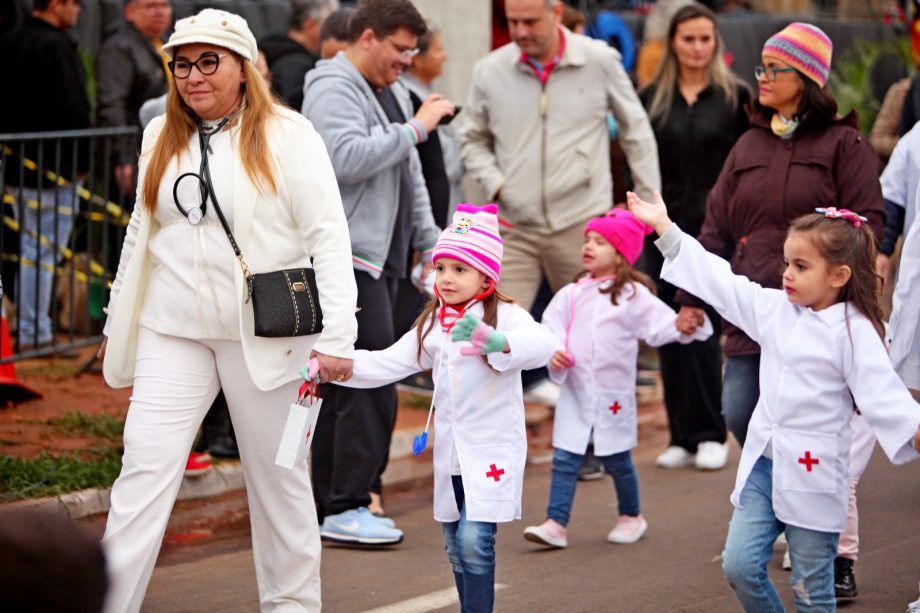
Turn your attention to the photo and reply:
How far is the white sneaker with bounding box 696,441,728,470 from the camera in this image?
26.7ft

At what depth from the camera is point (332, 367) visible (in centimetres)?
491

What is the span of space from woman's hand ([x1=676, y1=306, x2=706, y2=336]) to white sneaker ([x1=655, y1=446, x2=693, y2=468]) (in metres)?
2.07

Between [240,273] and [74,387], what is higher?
[240,273]

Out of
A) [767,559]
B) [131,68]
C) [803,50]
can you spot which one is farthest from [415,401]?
[767,559]

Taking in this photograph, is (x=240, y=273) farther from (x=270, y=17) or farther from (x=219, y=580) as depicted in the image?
(x=270, y=17)

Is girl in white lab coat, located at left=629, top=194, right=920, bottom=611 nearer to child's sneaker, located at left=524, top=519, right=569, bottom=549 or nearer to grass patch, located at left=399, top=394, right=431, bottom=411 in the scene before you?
child's sneaker, located at left=524, top=519, right=569, bottom=549

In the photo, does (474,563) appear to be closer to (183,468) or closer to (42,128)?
(183,468)

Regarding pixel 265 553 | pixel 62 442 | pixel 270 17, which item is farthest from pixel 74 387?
pixel 270 17

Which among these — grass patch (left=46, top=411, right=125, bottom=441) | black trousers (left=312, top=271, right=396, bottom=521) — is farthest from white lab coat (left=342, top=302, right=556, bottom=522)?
grass patch (left=46, top=411, right=125, bottom=441)

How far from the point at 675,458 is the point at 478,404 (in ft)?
11.2

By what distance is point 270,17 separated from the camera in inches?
508

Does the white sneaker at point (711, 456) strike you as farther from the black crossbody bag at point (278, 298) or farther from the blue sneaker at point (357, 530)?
the black crossbody bag at point (278, 298)

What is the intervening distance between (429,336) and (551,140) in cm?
292

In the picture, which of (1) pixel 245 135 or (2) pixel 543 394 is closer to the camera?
(1) pixel 245 135
